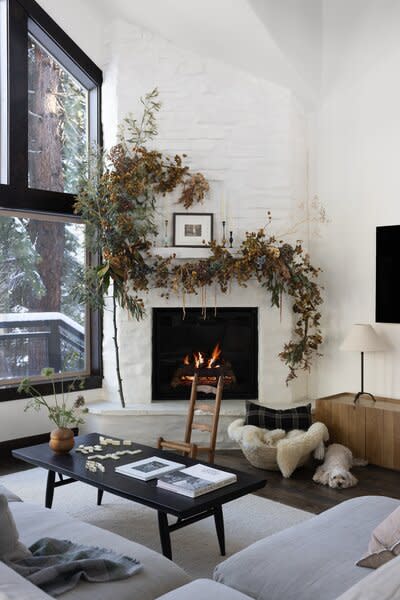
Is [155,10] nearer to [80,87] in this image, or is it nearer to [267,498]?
[80,87]

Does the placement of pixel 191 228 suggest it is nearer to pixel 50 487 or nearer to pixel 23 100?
pixel 23 100

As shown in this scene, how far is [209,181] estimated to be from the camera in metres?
5.46

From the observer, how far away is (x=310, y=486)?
427cm

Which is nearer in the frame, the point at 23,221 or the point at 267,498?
the point at 267,498

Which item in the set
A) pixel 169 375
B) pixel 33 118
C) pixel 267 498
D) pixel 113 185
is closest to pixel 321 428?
pixel 267 498

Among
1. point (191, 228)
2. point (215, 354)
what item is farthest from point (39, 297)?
point (215, 354)

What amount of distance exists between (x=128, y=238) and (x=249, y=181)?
1.17 m

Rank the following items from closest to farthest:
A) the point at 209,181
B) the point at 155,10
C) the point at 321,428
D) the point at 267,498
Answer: the point at 267,498 < the point at 321,428 < the point at 155,10 < the point at 209,181

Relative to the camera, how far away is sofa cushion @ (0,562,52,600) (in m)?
1.46

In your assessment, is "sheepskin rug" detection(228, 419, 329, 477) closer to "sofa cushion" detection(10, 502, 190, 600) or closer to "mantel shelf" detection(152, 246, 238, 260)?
"mantel shelf" detection(152, 246, 238, 260)

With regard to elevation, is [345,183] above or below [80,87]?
below

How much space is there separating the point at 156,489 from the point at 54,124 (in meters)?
3.66

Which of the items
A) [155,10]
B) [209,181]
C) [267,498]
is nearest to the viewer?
[267,498]

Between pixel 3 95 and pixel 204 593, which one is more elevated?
pixel 3 95
